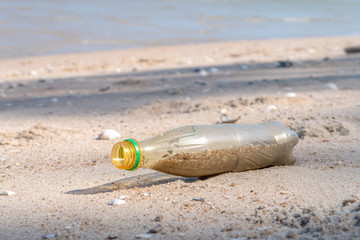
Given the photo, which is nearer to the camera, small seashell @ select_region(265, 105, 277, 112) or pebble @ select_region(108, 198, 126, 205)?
pebble @ select_region(108, 198, 126, 205)

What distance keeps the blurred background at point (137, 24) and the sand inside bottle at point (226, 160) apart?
7.28 metres

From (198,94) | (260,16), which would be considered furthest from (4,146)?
(260,16)

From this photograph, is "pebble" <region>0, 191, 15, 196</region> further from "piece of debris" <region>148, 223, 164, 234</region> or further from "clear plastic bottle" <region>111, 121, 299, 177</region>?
"piece of debris" <region>148, 223, 164, 234</region>

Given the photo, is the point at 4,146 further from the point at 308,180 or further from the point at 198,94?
the point at 198,94

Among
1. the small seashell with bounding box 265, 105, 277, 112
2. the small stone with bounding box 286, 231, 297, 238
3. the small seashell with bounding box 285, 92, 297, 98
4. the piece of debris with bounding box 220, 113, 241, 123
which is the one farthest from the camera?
the small seashell with bounding box 285, 92, 297, 98

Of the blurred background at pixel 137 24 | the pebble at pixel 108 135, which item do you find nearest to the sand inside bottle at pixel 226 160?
the pebble at pixel 108 135

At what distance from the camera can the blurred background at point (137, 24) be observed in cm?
1009

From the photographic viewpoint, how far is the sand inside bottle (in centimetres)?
196

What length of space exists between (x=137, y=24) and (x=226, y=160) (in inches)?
440

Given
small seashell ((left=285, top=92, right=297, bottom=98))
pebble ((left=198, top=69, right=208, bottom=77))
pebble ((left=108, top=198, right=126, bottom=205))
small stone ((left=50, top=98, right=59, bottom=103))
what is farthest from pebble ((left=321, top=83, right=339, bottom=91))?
pebble ((left=108, top=198, right=126, bottom=205))

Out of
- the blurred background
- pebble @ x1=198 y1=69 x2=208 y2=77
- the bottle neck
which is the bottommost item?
pebble @ x1=198 y1=69 x2=208 y2=77

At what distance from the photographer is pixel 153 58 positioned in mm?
7793

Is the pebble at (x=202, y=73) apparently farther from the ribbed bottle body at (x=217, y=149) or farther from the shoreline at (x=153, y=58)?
the ribbed bottle body at (x=217, y=149)

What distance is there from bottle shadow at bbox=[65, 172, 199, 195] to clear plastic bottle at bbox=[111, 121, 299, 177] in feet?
0.55
